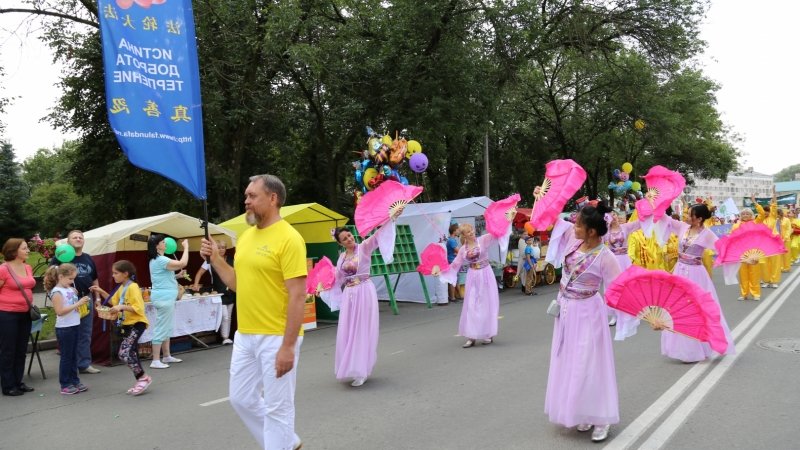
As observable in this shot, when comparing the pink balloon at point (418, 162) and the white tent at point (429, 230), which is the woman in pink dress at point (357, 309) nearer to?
the pink balloon at point (418, 162)

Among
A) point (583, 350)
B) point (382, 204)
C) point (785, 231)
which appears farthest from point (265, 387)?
point (785, 231)

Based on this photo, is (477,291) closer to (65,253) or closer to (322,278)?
(322,278)

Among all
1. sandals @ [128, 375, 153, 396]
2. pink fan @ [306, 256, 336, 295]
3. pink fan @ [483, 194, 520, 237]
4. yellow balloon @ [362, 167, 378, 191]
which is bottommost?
sandals @ [128, 375, 153, 396]

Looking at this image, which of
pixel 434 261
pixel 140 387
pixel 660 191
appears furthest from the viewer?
pixel 434 261

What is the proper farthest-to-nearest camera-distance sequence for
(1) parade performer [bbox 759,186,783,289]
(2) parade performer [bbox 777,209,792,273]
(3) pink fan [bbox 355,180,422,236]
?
1. (2) parade performer [bbox 777,209,792,273]
2. (1) parade performer [bbox 759,186,783,289]
3. (3) pink fan [bbox 355,180,422,236]

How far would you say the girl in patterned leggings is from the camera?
6.79 metres

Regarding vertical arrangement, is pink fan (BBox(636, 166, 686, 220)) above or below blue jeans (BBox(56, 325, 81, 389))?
above

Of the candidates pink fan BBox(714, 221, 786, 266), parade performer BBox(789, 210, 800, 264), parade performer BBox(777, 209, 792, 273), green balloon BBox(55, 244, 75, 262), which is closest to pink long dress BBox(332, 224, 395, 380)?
green balloon BBox(55, 244, 75, 262)

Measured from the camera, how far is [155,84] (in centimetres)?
477

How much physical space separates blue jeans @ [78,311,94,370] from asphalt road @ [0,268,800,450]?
36cm

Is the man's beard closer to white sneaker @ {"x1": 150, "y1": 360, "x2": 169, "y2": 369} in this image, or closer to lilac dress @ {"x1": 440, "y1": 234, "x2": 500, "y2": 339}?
lilac dress @ {"x1": 440, "y1": 234, "x2": 500, "y2": 339}

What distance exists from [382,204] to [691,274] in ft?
13.7

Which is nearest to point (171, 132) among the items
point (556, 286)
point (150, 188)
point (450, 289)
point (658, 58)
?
point (450, 289)

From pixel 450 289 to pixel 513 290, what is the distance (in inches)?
103
